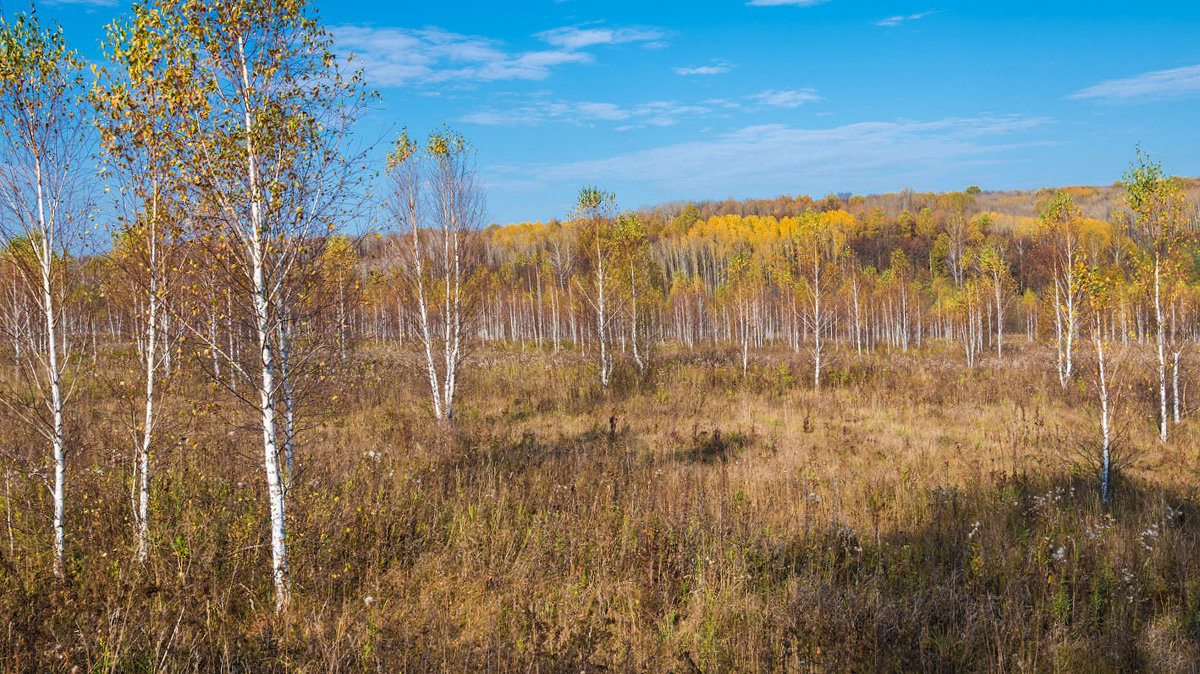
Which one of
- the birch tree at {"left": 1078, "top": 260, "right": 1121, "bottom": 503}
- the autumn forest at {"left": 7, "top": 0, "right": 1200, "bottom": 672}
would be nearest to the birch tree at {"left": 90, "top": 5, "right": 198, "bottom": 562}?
the autumn forest at {"left": 7, "top": 0, "right": 1200, "bottom": 672}

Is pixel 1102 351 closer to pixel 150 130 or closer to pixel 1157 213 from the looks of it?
pixel 1157 213

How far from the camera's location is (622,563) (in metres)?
5.64

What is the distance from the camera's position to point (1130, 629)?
4.62 m

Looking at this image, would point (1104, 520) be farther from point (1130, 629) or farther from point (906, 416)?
point (906, 416)

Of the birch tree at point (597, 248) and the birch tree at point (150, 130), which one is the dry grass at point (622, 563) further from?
the birch tree at point (597, 248)

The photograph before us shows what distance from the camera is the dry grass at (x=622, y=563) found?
13.3 ft

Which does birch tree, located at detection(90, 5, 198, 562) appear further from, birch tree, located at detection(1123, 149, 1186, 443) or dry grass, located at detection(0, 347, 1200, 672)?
birch tree, located at detection(1123, 149, 1186, 443)

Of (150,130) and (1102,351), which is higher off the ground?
(150,130)

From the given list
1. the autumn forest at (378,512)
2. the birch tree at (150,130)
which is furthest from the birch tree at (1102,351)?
the birch tree at (150,130)

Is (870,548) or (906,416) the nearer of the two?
(870,548)

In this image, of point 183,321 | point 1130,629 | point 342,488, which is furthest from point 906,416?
point 183,321

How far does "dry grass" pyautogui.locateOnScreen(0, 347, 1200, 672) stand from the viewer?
13.3ft

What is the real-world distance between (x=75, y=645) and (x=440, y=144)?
1186 centimetres

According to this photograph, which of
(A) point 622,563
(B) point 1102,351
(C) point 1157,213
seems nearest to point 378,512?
(A) point 622,563
